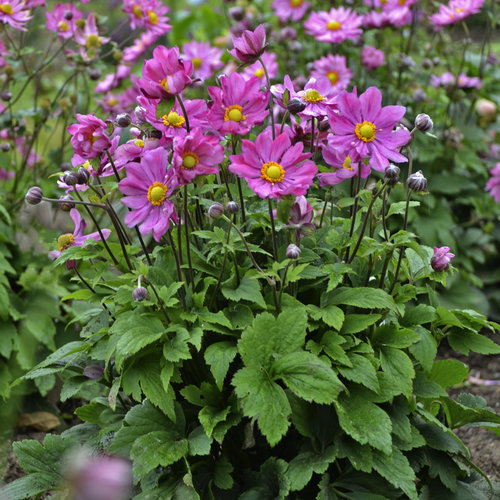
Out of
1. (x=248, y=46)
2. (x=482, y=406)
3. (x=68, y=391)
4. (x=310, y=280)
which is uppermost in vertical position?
(x=248, y=46)

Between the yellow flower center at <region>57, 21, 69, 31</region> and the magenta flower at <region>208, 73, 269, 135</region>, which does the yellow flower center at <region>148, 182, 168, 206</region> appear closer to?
the magenta flower at <region>208, 73, 269, 135</region>

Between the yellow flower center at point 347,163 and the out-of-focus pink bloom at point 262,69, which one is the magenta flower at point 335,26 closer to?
the out-of-focus pink bloom at point 262,69

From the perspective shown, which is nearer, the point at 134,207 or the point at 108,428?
the point at 134,207

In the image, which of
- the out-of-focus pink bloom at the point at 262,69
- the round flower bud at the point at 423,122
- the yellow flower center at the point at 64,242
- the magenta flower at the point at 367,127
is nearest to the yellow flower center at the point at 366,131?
the magenta flower at the point at 367,127

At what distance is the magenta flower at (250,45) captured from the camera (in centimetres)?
146

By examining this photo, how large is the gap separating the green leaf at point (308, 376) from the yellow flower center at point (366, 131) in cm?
49

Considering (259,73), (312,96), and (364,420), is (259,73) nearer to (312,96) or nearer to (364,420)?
(312,96)

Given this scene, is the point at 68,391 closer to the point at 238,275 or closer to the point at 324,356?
the point at 238,275

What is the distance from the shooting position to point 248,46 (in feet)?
4.85

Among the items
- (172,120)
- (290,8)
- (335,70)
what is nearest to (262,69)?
(335,70)

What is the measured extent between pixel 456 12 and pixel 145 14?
1512mm

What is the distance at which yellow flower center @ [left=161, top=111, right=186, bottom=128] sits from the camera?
1440 millimetres

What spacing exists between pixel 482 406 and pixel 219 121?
1.07 m

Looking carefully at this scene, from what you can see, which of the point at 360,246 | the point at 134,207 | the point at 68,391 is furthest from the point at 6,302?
the point at 360,246
